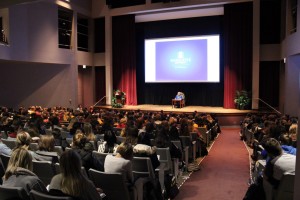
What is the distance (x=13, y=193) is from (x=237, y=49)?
13849 millimetres

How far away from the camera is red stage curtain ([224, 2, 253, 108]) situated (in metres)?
14.6

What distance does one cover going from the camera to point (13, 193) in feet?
8.34

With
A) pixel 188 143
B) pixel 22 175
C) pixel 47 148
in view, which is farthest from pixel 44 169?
pixel 188 143

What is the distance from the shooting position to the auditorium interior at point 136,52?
13.3 metres

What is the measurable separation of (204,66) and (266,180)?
1240cm

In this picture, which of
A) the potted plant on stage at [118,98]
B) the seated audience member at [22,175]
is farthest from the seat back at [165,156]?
the potted plant on stage at [118,98]

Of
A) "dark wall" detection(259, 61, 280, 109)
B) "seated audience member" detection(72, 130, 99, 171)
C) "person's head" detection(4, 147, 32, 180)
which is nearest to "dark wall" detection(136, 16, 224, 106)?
"dark wall" detection(259, 61, 280, 109)

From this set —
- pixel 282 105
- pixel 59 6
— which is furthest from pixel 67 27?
pixel 282 105

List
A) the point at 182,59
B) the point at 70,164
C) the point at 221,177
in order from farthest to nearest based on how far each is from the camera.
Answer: the point at 182,59 < the point at 221,177 < the point at 70,164

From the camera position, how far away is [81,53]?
1730 cm

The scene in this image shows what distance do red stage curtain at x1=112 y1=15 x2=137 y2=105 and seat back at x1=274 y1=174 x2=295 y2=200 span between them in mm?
14375

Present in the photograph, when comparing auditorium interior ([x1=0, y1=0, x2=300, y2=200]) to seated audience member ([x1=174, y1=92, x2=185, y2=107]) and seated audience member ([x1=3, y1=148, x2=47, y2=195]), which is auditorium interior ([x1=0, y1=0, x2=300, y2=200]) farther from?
seated audience member ([x1=3, y1=148, x2=47, y2=195])

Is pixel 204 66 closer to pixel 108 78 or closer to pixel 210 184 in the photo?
pixel 108 78

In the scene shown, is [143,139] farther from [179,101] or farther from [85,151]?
[179,101]
